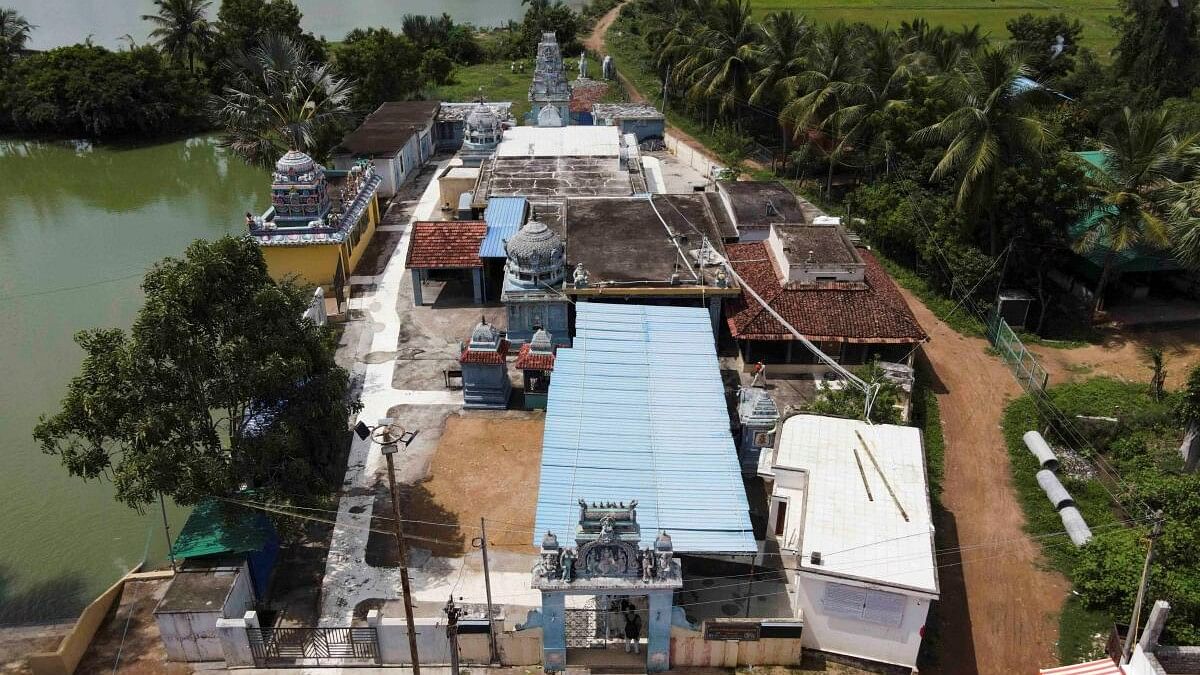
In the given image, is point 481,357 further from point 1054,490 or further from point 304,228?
point 1054,490

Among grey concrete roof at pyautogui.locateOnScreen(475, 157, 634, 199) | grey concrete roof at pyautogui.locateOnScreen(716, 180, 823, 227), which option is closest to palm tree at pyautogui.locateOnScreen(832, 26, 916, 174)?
grey concrete roof at pyautogui.locateOnScreen(716, 180, 823, 227)

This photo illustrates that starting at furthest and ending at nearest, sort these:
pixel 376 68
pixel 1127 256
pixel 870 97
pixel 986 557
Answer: pixel 376 68, pixel 870 97, pixel 1127 256, pixel 986 557

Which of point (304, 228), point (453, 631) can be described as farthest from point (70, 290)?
point (453, 631)

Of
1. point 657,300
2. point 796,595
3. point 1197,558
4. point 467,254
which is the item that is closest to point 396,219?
point 467,254

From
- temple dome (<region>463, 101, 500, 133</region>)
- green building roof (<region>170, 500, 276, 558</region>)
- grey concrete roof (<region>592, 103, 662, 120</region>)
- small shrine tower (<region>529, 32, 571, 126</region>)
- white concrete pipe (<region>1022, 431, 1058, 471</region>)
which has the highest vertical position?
small shrine tower (<region>529, 32, 571, 126</region>)

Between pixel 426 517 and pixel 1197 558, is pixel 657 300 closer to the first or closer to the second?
pixel 426 517

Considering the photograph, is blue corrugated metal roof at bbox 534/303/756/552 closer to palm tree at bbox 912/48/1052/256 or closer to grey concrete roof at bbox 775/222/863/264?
grey concrete roof at bbox 775/222/863/264
